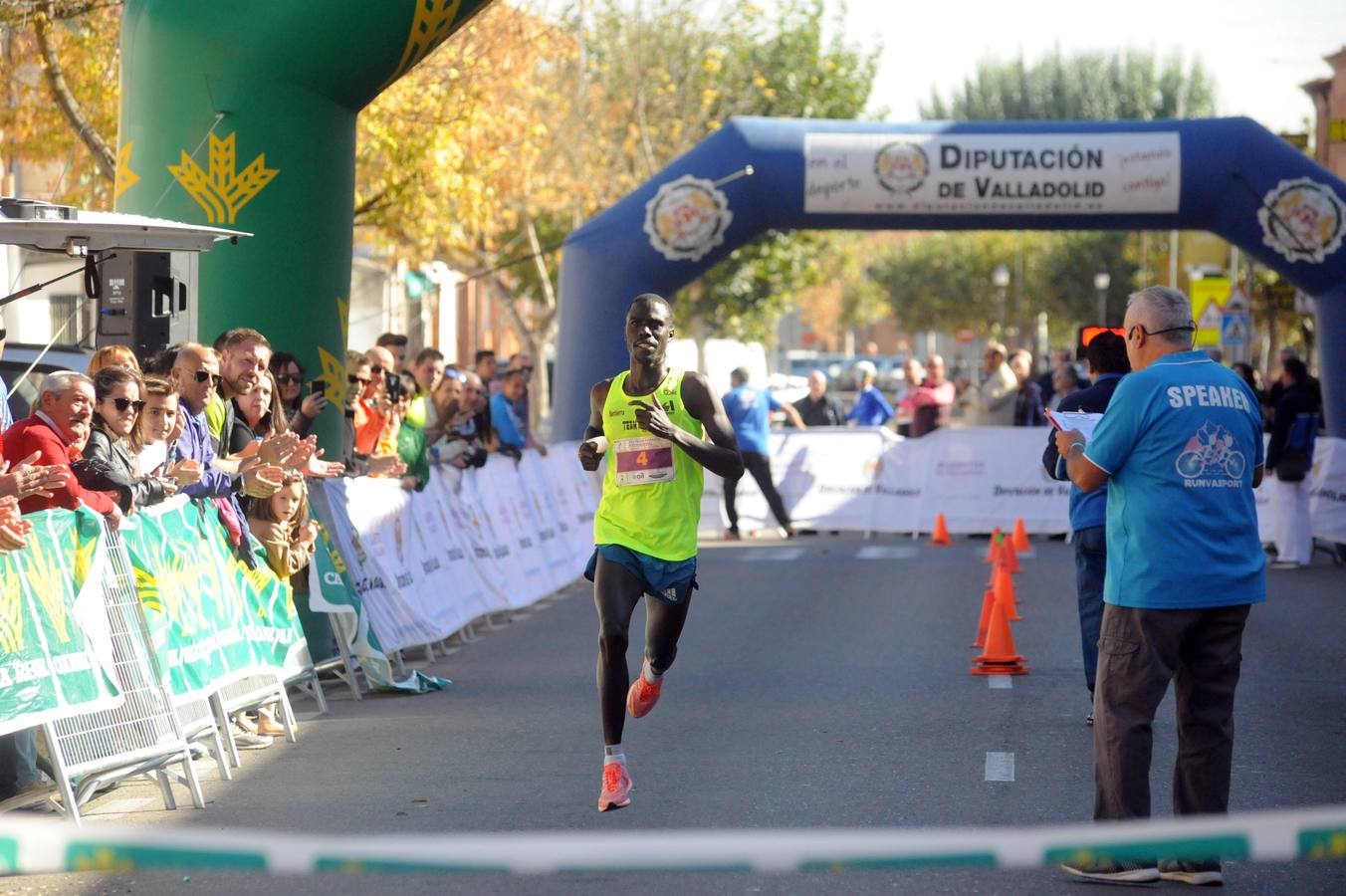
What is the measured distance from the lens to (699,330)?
145 feet

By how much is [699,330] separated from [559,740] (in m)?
35.6

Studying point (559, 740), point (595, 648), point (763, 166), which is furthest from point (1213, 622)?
→ point (763, 166)

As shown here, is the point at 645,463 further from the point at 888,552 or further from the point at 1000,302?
the point at 1000,302

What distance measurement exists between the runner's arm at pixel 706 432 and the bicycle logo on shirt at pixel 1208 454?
1733 mm

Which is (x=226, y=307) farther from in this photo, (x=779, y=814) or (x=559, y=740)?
(x=779, y=814)

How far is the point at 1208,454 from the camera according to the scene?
6074mm

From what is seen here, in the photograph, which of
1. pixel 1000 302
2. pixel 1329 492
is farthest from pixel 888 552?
pixel 1000 302

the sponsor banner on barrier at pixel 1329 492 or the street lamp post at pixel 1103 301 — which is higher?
the street lamp post at pixel 1103 301

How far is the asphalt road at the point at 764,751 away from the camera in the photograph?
6.27 metres

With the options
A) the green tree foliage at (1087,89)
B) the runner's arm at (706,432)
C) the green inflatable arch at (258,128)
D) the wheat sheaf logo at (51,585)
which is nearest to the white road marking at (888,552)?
the green inflatable arch at (258,128)

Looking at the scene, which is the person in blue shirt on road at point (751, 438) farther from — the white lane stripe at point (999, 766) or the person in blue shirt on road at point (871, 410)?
the white lane stripe at point (999, 766)

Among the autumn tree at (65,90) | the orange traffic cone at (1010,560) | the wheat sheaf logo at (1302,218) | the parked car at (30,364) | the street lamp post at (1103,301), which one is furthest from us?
the street lamp post at (1103,301)

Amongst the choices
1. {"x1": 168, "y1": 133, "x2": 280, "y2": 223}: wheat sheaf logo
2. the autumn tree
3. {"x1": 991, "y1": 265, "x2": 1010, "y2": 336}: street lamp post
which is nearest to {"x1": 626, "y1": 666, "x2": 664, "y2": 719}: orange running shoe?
{"x1": 168, "y1": 133, "x2": 280, "y2": 223}: wheat sheaf logo

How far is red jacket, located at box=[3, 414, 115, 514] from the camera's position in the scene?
24.8 ft
